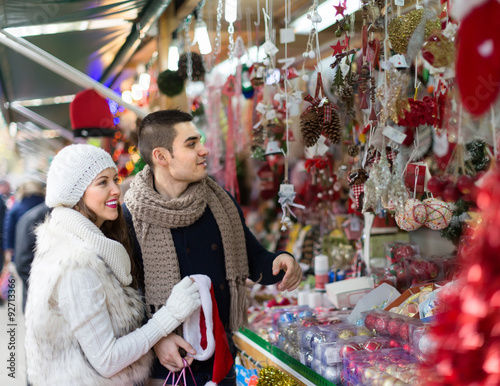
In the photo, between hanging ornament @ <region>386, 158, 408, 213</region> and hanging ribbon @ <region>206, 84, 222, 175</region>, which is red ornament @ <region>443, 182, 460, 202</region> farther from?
hanging ribbon @ <region>206, 84, 222, 175</region>

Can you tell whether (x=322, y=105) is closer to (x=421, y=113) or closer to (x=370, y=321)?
(x=421, y=113)

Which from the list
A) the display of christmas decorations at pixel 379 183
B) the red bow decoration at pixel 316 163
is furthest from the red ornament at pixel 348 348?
the red bow decoration at pixel 316 163

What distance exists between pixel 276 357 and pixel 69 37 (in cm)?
332

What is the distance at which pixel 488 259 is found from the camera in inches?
33.7

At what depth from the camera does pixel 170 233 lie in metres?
2.07

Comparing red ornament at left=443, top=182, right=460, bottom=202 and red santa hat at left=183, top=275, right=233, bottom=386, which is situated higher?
red ornament at left=443, top=182, right=460, bottom=202

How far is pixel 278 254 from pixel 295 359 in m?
0.49

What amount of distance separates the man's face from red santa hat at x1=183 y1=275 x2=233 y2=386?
1.44ft

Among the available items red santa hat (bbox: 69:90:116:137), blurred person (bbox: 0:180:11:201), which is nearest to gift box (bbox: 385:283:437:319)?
red santa hat (bbox: 69:90:116:137)

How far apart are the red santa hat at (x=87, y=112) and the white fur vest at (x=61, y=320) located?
9.25ft

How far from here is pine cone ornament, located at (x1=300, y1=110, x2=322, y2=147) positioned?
2.28 meters

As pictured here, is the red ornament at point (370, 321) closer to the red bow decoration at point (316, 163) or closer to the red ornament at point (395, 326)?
the red ornament at point (395, 326)

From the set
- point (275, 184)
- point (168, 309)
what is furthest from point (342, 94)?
point (275, 184)

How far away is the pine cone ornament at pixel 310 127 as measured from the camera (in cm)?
228
